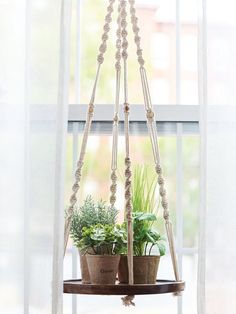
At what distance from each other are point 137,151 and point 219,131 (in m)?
0.37

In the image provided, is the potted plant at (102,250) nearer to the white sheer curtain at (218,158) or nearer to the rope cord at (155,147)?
the rope cord at (155,147)

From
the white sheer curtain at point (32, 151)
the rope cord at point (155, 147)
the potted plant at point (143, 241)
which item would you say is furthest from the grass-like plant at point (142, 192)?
the white sheer curtain at point (32, 151)

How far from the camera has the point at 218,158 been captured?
2076mm

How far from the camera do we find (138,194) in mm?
2160

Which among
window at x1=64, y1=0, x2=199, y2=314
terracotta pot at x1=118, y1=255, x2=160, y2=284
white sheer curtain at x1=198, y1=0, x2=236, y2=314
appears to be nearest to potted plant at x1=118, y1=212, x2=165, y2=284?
terracotta pot at x1=118, y1=255, x2=160, y2=284

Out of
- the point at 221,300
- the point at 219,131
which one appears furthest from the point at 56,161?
the point at 221,300

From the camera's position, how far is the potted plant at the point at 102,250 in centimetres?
197

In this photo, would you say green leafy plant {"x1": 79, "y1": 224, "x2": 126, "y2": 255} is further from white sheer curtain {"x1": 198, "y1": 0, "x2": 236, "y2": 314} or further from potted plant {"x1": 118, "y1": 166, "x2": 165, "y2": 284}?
white sheer curtain {"x1": 198, "y1": 0, "x2": 236, "y2": 314}

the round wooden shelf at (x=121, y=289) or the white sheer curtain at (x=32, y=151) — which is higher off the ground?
the white sheer curtain at (x=32, y=151)

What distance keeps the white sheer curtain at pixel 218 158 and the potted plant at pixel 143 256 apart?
128 millimetres

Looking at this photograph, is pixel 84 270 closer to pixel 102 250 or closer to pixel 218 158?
pixel 102 250

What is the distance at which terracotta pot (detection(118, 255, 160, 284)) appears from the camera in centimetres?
200

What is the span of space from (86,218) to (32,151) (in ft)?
0.78

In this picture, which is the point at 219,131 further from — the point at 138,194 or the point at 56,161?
the point at 56,161
